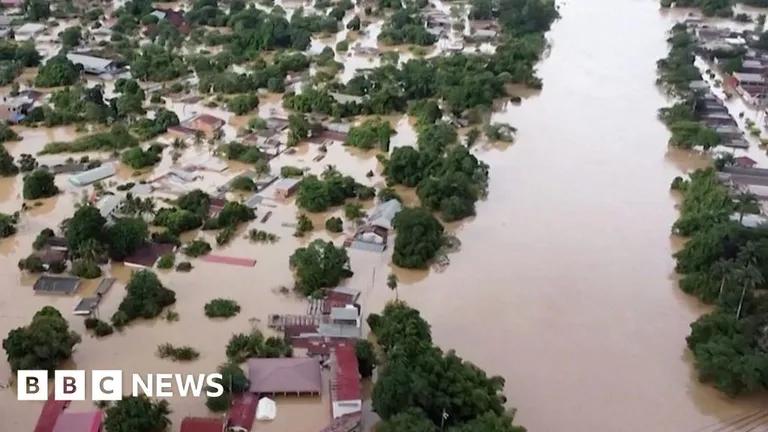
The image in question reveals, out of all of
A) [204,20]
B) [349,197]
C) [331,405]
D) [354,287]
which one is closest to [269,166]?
[349,197]

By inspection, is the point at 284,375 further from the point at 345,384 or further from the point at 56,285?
the point at 56,285

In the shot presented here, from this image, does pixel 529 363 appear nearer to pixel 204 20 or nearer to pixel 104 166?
pixel 104 166

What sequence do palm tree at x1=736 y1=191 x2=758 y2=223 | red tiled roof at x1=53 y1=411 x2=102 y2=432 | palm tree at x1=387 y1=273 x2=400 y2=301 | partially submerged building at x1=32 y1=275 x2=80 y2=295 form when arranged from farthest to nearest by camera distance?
palm tree at x1=736 y1=191 x2=758 y2=223 → palm tree at x1=387 y1=273 x2=400 y2=301 → partially submerged building at x1=32 y1=275 x2=80 y2=295 → red tiled roof at x1=53 y1=411 x2=102 y2=432

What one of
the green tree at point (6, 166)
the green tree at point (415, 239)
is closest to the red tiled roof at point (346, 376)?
the green tree at point (415, 239)

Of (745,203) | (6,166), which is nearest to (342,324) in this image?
(745,203)

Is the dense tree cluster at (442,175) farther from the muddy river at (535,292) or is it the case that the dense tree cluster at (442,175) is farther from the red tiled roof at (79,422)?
the red tiled roof at (79,422)

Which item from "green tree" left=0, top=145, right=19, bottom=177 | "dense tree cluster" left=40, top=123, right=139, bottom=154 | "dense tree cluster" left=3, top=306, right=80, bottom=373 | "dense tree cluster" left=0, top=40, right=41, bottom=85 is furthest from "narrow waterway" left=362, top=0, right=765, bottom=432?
"dense tree cluster" left=0, top=40, right=41, bottom=85

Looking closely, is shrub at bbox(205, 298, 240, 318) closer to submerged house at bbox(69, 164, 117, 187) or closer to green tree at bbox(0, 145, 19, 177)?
submerged house at bbox(69, 164, 117, 187)
